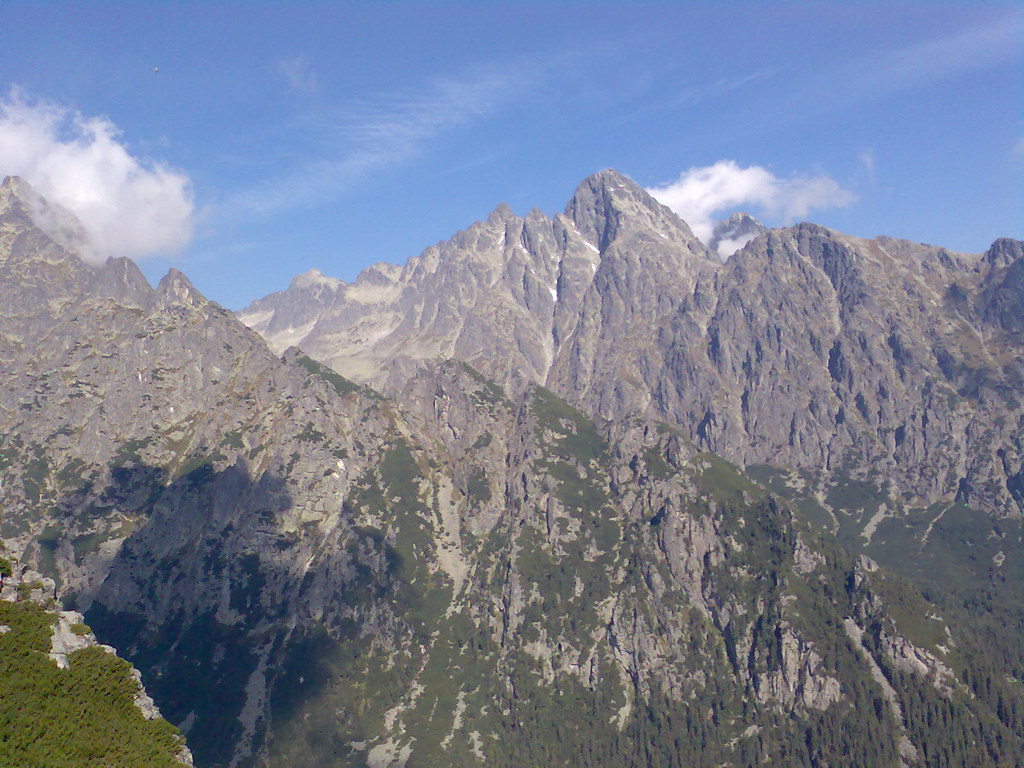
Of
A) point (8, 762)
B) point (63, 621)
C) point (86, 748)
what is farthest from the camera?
point (63, 621)

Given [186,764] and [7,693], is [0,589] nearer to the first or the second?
[7,693]

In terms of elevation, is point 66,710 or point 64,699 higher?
point 64,699

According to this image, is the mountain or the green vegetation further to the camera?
the mountain

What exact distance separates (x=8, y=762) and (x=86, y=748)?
10876 mm

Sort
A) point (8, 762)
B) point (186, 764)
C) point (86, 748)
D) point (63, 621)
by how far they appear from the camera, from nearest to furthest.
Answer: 1. point (8, 762)
2. point (86, 748)
3. point (186, 764)
4. point (63, 621)

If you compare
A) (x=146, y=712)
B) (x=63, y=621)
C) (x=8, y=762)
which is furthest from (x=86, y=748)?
(x=63, y=621)

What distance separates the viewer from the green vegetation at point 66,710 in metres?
110

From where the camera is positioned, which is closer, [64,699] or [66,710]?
[66,710]

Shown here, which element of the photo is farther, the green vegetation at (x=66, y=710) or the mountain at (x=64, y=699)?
the mountain at (x=64, y=699)

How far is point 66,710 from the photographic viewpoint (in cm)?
11931

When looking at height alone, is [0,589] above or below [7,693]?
above

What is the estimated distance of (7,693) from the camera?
115312 mm

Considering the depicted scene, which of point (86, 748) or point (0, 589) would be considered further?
point (0, 589)

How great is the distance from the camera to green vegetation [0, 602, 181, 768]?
110 meters
